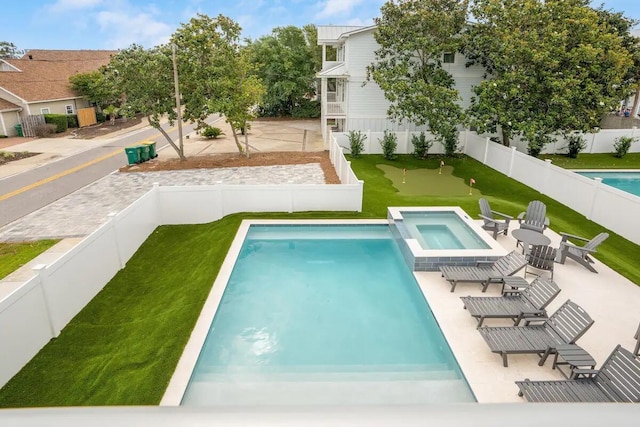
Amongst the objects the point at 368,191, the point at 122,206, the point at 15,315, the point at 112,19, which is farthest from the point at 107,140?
the point at 15,315

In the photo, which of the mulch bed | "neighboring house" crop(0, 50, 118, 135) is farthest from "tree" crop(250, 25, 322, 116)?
the mulch bed

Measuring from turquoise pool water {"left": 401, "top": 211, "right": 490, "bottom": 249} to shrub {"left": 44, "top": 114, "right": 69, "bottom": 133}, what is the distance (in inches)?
1280

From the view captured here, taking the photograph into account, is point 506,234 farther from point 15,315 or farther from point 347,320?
point 15,315

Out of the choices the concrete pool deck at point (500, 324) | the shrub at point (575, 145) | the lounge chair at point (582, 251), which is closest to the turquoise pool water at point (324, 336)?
the concrete pool deck at point (500, 324)

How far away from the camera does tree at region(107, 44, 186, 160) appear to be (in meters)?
20.3

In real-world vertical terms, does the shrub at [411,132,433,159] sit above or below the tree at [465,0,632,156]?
below

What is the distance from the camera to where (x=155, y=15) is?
10008 mm

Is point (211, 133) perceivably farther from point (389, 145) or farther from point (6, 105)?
point (6, 105)

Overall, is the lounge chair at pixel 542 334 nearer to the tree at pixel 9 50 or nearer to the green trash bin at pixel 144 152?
the green trash bin at pixel 144 152

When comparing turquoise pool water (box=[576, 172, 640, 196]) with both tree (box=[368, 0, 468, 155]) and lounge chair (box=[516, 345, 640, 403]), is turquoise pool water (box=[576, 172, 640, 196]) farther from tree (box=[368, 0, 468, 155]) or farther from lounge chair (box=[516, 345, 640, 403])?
lounge chair (box=[516, 345, 640, 403])

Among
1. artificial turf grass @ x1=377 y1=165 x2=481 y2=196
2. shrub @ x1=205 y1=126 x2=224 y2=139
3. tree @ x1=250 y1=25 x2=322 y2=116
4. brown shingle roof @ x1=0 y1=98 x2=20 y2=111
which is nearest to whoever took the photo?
artificial turf grass @ x1=377 y1=165 x2=481 y2=196

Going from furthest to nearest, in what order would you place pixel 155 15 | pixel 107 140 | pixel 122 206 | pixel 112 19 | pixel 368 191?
pixel 107 140
pixel 368 191
pixel 122 206
pixel 155 15
pixel 112 19

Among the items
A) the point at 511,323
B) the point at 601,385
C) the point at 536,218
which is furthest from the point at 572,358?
the point at 536,218

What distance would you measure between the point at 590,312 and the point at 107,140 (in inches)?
1277
